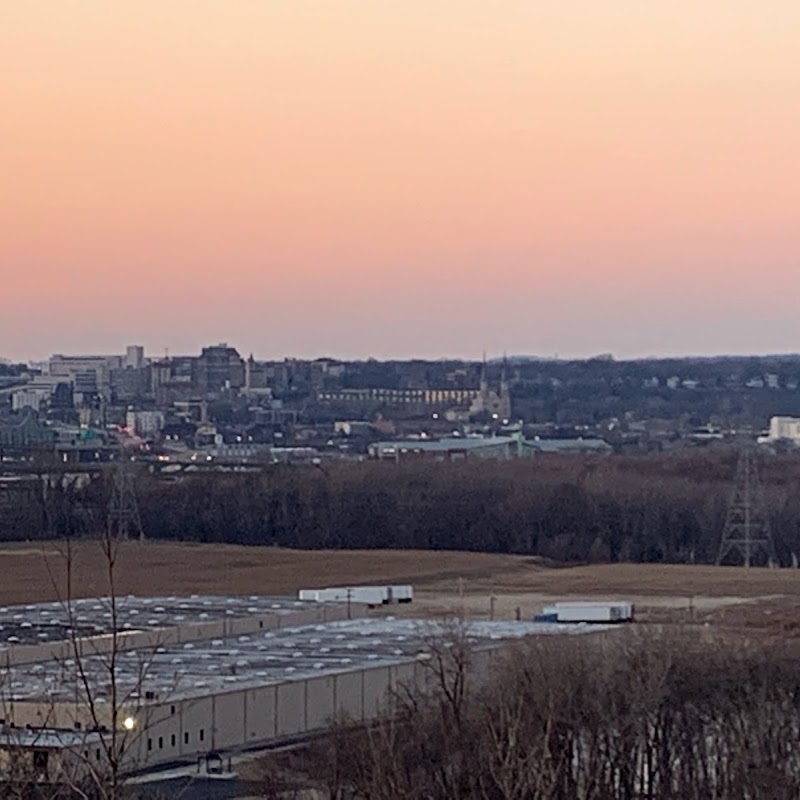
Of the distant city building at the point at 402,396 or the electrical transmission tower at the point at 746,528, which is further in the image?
the distant city building at the point at 402,396

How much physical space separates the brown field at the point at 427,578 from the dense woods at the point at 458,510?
292cm

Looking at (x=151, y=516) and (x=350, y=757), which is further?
(x=151, y=516)

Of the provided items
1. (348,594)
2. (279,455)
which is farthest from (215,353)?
(348,594)

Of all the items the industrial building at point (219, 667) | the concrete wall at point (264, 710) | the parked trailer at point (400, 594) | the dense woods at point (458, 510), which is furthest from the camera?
the dense woods at point (458, 510)

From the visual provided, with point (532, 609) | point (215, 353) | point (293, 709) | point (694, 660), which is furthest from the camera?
point (215, 353)

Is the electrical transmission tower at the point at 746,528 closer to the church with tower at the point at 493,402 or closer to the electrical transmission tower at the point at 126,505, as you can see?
the electrical transmission tower at the point at 126,505

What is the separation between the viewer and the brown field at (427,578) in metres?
42.4

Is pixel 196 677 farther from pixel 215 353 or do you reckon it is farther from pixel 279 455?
pixel 215 353

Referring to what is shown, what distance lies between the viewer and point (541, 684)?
2152 cm

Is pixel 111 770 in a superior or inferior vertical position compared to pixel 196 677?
superior

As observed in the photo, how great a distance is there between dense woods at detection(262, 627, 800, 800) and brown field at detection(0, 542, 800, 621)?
14143mm

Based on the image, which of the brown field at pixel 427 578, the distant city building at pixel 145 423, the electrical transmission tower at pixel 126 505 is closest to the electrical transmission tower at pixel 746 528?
the brown field at pixel 427 578

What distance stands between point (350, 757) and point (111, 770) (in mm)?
12451

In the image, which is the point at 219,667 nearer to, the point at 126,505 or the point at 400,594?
the point at 400,594
